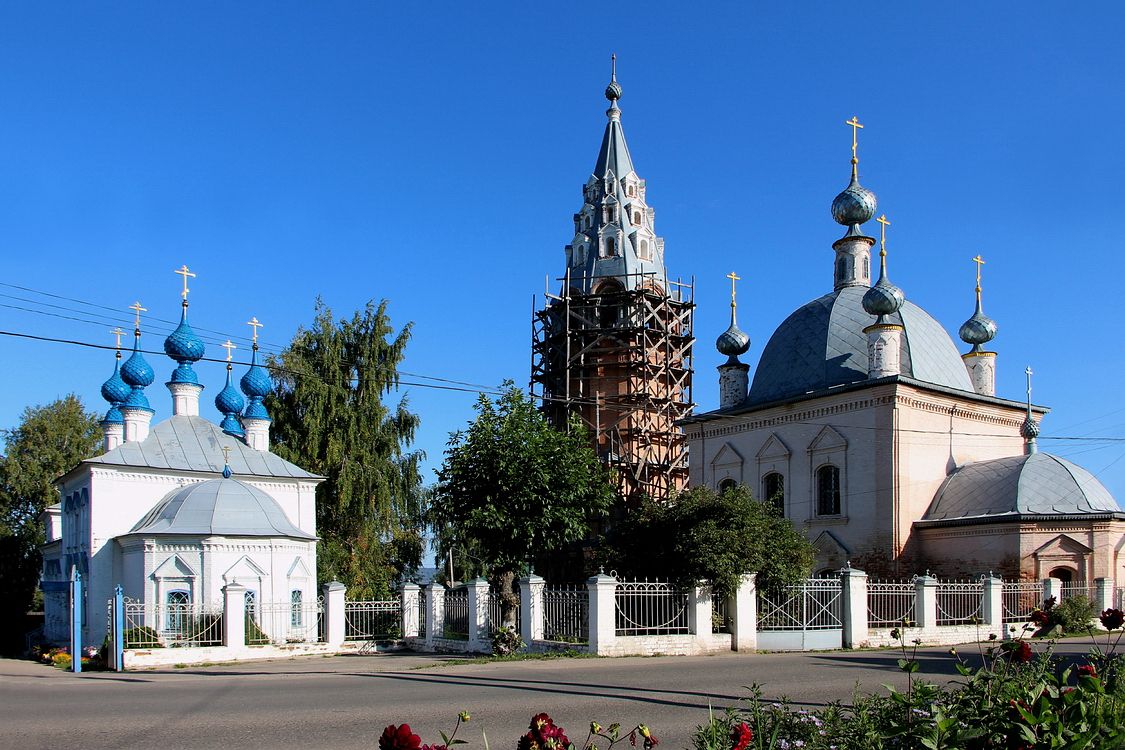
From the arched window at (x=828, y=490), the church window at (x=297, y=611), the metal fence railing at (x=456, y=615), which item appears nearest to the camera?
the metal fence railing at (x=456, y=615)

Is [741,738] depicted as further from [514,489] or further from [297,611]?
[297,611]

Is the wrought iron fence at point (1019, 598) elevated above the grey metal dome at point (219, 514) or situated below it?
below

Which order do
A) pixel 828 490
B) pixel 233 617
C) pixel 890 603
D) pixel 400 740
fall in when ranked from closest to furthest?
pixel 400 740 → pixel 233 617 → pixel 890 603 → pixel 828 490

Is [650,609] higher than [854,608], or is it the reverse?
[650,609]

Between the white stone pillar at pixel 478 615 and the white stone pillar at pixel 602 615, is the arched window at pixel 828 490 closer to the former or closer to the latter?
the white stone pillar at pixel 478 615

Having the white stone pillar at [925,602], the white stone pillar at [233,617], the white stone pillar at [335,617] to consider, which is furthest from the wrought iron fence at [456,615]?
the white stone pillar at [925,602]

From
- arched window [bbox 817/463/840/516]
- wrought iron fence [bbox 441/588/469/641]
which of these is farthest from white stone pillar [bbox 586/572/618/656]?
arched window [bbox 817/463/840/516]

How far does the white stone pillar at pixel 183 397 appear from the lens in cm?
2714

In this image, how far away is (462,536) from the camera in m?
21.7

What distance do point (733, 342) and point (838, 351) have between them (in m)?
4.72

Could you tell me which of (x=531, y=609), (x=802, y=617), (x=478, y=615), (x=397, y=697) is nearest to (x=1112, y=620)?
(x=397, y=697)

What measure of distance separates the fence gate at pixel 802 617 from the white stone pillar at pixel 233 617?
9.74 m

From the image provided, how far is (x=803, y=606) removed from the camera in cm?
1883

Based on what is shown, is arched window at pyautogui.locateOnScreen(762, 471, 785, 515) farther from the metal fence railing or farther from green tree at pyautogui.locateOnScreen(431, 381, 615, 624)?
the metal fence railing
